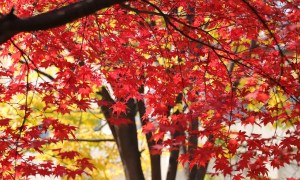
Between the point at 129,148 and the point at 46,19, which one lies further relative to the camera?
the point at 129,148

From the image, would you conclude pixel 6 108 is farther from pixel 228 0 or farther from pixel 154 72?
pixel 228 0

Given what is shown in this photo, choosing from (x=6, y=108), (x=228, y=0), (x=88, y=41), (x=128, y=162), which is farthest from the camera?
(x=6, y=108)

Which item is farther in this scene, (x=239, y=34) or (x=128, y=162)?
(x=128, y=162)

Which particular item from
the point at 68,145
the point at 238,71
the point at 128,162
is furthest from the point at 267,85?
the point at 68,145

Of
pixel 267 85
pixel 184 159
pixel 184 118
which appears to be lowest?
pixel 184 159

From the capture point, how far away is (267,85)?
276 inches

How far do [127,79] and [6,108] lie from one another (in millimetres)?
6073

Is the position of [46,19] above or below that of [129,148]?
below

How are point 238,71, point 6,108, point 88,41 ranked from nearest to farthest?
point 88,41, point 238,71, point 6,108

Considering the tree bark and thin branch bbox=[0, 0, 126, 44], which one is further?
the tree bark

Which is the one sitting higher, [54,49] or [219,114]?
[54,49]

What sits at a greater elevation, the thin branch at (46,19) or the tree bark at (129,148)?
the tree bark at (129,148)

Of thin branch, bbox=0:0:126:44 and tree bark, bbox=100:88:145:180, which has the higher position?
tree bark, bbox=100:88:145:180

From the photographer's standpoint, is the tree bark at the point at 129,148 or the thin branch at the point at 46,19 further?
the tree bark at the point at 129,148
